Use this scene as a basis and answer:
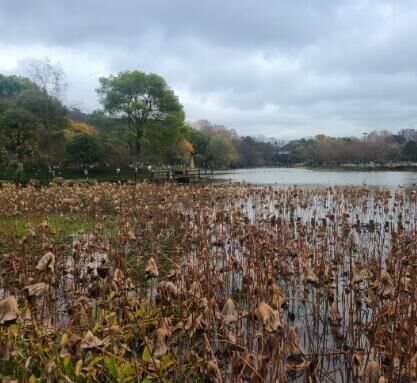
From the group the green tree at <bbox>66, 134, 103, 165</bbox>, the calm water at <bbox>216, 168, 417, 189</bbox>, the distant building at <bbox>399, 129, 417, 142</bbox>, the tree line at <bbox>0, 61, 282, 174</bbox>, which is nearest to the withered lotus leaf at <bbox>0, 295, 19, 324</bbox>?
the calm water at <bbox>216, 168, 417, 189</bbox>

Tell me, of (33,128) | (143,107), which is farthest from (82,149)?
(143,107)

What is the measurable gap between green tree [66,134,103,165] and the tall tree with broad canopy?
7738 mm

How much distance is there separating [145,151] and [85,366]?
5187 centimetres

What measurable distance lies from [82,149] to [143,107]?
1104cm

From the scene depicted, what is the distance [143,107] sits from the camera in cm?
5016

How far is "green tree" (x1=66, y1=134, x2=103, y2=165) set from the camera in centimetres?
4225

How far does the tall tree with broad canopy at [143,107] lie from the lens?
5047cm

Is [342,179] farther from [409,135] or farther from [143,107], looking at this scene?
[409,135]

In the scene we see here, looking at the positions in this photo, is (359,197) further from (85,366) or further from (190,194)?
(85,366)

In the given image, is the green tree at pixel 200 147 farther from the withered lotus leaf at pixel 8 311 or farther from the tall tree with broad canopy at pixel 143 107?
the withered lotus leaf at pixel 8 311

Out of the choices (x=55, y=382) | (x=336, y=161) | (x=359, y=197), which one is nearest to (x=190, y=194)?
(x=359, y=197)

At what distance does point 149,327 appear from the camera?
375 cm

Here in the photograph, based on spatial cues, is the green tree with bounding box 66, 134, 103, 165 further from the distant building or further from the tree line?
the distant building

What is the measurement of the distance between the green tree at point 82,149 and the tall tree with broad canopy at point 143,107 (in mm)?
7738
